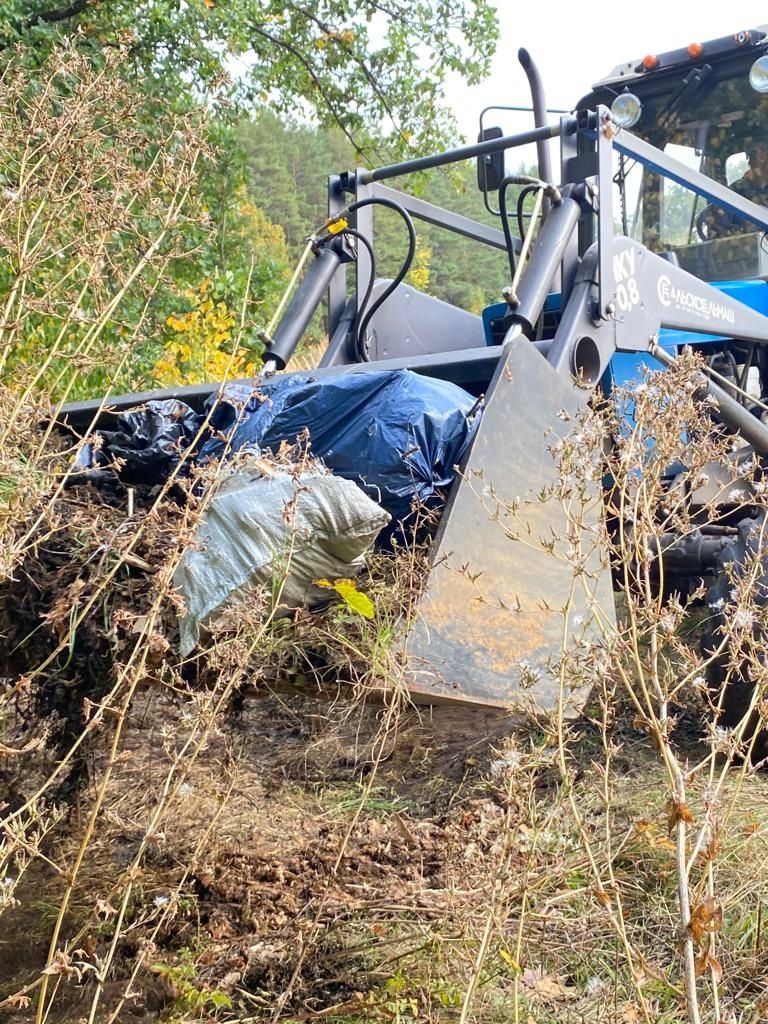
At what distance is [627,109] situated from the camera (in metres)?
5.48

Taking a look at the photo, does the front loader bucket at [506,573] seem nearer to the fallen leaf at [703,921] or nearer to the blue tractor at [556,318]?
the blue tractor at [556,318]

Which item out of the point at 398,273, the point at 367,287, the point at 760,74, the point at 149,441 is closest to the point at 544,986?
the point at 149,441

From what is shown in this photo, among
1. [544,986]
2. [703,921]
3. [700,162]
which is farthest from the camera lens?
[700,162]

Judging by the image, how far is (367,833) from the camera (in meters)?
3.32

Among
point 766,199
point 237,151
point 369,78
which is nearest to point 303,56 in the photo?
point 369,78

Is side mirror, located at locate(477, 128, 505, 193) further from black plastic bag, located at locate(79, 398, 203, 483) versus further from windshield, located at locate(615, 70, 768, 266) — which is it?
black plastic bag, located at locate(79, 398, 203, 483)

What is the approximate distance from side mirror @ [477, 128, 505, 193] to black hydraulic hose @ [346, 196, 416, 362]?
0.34 m

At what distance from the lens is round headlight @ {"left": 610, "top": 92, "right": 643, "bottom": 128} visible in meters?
5.44

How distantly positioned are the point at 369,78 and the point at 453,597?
Result: 10456 millimetres

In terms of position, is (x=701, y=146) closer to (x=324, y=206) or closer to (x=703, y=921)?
(x=703, y=921)

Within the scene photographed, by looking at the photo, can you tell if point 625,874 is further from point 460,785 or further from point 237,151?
point 237,151

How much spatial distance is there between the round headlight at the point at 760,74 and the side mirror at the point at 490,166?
1.34 metres

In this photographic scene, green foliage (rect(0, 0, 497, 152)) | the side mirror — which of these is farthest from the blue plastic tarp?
green foliage (rect(0, 0, 497, 152))

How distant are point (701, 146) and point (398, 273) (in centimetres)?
177
